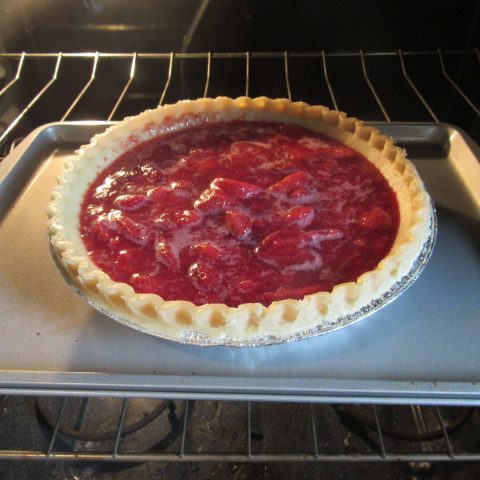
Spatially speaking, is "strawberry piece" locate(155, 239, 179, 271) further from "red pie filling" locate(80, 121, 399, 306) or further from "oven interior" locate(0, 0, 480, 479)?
"oven interior" locate(0, 0, 480, 479)

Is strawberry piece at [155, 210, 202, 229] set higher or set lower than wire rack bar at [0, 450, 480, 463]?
higher

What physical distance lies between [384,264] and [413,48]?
183 centimetres

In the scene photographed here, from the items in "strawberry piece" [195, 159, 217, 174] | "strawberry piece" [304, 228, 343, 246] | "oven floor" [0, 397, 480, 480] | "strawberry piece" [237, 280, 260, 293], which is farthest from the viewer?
"oven floor" [0, 397, 480, 480]

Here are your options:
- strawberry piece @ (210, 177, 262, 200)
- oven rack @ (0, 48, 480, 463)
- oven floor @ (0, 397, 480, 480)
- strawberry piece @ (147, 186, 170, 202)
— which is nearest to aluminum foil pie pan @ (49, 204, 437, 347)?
oven rack @ (0, 48, 480, 463)

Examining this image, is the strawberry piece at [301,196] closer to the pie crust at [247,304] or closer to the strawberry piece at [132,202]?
the pie crust at [247,304]

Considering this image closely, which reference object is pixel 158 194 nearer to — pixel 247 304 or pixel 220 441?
pixel 247 304

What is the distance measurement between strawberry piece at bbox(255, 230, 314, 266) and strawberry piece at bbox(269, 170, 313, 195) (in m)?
0.26

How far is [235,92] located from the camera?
321 centimetres

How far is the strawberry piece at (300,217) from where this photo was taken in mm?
1718

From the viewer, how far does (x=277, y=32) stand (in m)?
2.88

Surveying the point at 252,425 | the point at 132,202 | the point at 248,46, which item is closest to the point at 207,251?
the point at 132,202

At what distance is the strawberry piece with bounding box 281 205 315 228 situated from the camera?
1718mm

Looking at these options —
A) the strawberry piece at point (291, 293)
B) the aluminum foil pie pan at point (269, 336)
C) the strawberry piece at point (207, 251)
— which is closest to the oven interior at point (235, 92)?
the aluminum foil pie pan at point (269, 336)

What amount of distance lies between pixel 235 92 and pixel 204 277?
6.61 feet
